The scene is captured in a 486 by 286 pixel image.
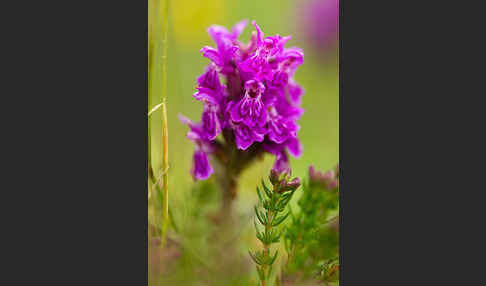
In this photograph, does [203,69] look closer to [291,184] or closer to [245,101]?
[245,101]

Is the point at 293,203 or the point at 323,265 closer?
the point at 323,265

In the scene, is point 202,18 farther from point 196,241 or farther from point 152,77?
point 196,241

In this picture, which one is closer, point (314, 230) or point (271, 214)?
point (271, 214)

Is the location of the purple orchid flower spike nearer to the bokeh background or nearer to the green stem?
the bokeh background

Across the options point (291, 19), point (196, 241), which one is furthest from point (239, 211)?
point (291, 19)

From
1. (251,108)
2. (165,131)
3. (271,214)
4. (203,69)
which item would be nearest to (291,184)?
(271,214)

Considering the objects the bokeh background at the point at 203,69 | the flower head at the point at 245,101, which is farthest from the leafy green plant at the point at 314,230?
the flower head at the point at 245,101
